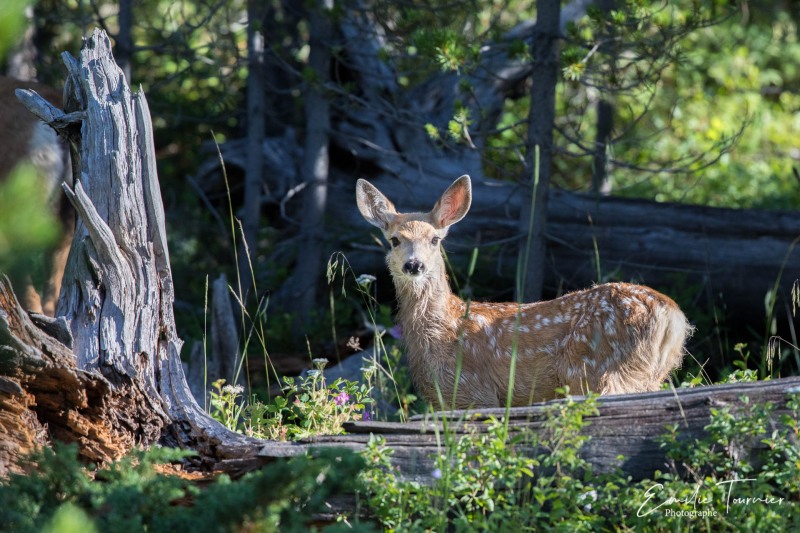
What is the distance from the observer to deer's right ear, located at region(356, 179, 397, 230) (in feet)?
21.7

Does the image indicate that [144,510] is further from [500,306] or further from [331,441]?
[500,306]

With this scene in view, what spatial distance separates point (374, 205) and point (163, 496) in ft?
11.5

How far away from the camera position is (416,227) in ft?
20.4

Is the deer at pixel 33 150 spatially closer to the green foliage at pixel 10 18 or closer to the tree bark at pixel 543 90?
the tree bark at pixel 543 90

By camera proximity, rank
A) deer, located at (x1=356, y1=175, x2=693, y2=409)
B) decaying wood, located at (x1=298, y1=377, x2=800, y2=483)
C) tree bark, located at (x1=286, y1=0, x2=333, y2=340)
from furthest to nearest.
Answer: tree bark, located at (x1=286, y1=0, x2=333, y2=340)
deer, located at (x1=356, y1=175, x2=693, y2=409)
decaying wood, located at (x1=298, y1=377, x2=800, y2=483)

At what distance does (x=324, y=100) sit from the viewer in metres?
8.47

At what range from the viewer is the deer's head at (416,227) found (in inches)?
240

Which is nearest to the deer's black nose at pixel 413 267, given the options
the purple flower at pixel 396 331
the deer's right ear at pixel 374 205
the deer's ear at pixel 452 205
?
the deer's ear at pixel 452 205

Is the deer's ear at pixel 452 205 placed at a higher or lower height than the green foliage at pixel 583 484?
higher

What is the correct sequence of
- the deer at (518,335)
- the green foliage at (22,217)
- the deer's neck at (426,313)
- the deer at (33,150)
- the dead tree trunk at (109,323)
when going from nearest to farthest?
1. the green foliage at (22,217)
2. the dead tree trunk at (109,323)
3. the deer at (518,335)
4. the deer's neck at (426,313)
5. the deer at (33,150)

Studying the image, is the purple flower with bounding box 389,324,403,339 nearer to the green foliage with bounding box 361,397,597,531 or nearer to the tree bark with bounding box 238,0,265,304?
the tree bark with bounding box 238,0,265,304

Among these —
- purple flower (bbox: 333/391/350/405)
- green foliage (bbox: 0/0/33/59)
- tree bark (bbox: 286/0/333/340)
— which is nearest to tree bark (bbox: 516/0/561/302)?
tree bark (bbox: 286/0/333/340)

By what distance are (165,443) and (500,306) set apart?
254cm

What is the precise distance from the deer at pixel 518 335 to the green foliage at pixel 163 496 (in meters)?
1.90
